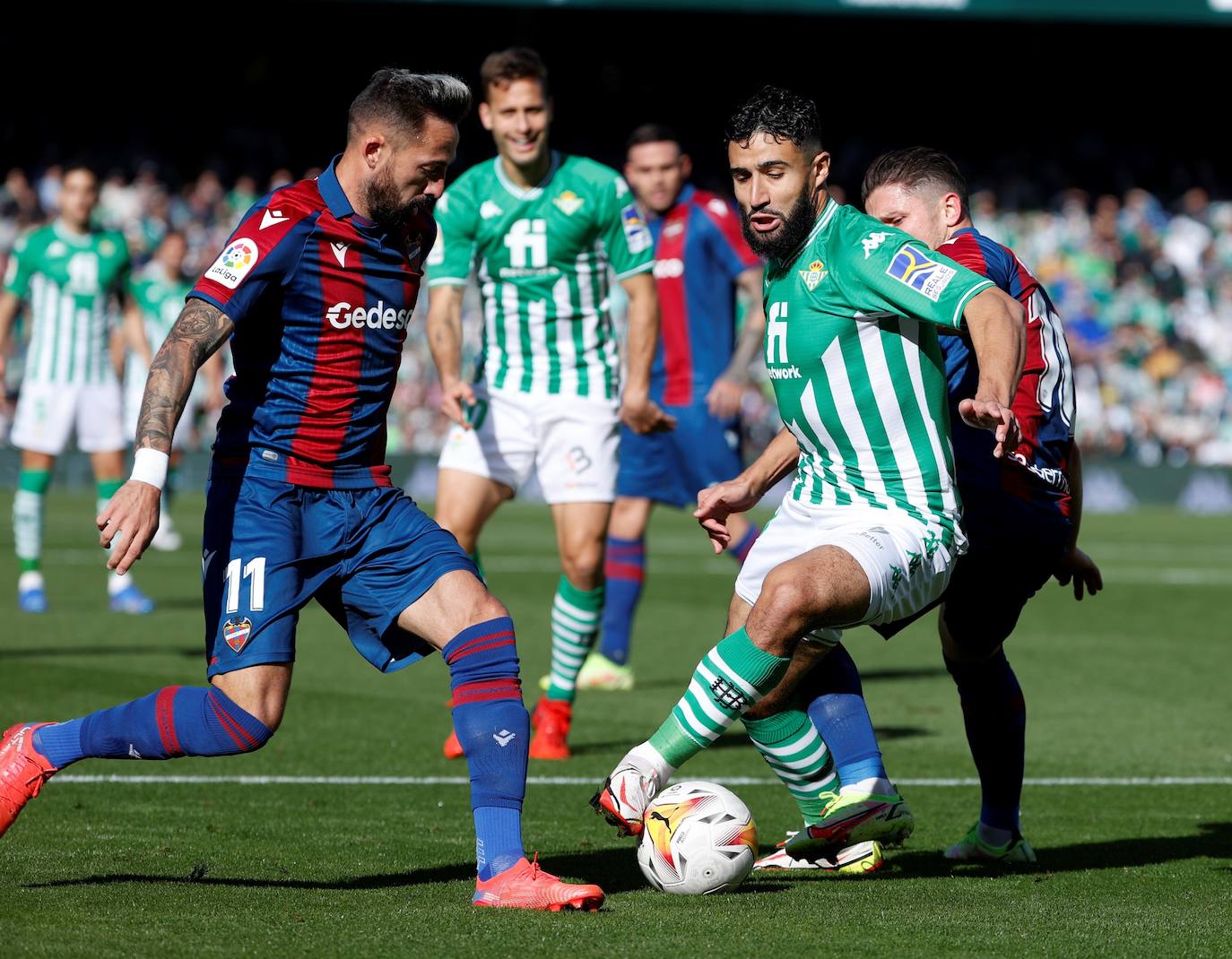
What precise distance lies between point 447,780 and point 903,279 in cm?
306

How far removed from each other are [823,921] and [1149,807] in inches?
96.7

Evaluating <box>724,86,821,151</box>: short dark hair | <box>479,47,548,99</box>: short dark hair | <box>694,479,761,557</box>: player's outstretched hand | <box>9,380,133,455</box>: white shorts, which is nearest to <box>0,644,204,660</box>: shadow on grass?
<box>9,380,133,455</box>: white shorts

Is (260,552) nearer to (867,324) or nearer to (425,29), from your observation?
(867,324)

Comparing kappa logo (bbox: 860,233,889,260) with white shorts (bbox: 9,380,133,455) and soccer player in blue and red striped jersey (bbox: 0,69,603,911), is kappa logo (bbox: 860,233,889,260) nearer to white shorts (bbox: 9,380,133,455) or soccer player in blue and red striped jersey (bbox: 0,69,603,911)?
soccer player in blue and red striped jersey (bbox: 0,69,603,911)

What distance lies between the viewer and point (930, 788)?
21.8 feet

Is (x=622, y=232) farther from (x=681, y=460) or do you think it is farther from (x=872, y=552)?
(x=872, y=552)

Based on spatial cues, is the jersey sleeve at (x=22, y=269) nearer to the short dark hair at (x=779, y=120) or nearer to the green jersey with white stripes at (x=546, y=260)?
the green jersey with white stripes at (x=546, y=260)

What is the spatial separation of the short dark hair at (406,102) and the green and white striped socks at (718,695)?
161 cm

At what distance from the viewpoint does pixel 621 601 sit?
9.48 metres

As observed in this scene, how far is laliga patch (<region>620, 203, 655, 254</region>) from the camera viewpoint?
7273 mm

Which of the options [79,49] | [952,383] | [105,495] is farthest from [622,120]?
[952,383]

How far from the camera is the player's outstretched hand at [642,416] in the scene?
7219 mm

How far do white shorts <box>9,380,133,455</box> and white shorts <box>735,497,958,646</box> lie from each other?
7.57m

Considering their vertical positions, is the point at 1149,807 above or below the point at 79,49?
below
